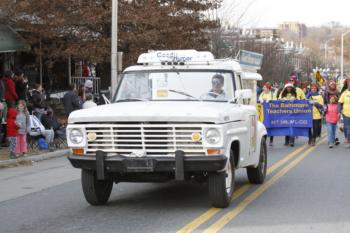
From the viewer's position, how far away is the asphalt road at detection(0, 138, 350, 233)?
7914 millimetres

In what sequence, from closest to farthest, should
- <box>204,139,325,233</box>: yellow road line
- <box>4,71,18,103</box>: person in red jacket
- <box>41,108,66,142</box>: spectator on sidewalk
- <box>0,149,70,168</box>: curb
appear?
<box>204,139,325,233</box>: yellow road line, <box>0,149,70,168</box>: curb, <box>41,108,66,142</box>: spectator on sidewalk, <box>4,71,18,103</box>: person in red jacket

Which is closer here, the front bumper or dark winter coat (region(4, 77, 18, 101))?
the front bumper

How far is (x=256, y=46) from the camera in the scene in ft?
157

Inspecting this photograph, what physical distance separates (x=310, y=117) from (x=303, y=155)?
2.78 m

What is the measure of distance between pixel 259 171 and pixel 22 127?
259 inches

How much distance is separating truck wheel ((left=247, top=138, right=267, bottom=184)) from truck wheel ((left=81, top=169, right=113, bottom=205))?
2775 mm

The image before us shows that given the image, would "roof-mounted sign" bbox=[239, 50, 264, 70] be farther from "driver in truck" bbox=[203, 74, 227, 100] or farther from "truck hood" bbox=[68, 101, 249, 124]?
"truck hood" bbox=[68, 101, 249, 124]

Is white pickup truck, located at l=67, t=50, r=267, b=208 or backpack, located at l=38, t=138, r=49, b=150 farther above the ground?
white pickup truck, located at l=67, t=50, r=267, b=208

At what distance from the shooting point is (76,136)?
8867 mm

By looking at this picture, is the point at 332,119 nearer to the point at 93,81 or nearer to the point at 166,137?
the point at 166,137

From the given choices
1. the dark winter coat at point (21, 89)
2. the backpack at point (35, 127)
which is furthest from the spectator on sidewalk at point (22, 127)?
the dark winter coat at point (21, 89)

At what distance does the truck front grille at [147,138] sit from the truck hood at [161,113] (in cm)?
9

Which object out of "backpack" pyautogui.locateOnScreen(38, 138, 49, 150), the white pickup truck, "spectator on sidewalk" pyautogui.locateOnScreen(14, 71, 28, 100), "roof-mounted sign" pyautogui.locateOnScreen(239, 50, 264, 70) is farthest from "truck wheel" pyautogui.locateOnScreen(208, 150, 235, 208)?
"roof-mounted sign" pyautogui.locateOnScreen(239, 50, 264, 70)

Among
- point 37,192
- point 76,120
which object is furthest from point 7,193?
point 76,120
